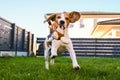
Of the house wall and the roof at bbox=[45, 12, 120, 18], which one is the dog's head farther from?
the roof at bbox=[45, 12, 120, 18]

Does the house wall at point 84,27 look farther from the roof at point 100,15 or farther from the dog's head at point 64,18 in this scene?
the dog's head at point 64,18

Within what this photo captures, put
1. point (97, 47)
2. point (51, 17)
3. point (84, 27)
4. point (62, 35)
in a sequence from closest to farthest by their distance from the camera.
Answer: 1. point (62, 35)
2. point (51, 17)
3. point (97, 47)
4. point (84, 27)

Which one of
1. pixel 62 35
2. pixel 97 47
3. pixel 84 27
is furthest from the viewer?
pixel 84 27

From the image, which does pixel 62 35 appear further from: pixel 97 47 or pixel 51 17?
pixel 97 47

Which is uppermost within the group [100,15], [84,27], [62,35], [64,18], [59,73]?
[100,15]

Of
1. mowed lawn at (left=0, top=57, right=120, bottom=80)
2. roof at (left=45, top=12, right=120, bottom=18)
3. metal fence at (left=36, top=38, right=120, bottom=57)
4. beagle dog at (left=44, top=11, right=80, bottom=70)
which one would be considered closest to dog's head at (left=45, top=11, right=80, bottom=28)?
beagle dog at (left=44, top=11, right=80, bottom=70)

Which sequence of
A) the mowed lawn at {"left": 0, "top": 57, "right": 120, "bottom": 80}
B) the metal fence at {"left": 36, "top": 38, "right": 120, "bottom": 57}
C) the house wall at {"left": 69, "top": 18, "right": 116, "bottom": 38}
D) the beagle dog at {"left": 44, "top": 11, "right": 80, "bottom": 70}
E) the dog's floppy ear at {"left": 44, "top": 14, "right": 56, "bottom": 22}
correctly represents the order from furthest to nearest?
1. the house wall at {"left": 69, "top": 18, "right": 116, "bottom": 38}
2. the metal fence at {"left": 36, "top": 38, "right": 120, "bottom": 57}
3. the dog's floppy ear at {"left": 44, "top": 14, "right": 56, "bottom": 22}
4. the beagle dog at {"left": 44, "top": 11, "right": 80, "bottom": 70}
5. the mowed lawn at {"left": 0, "top": 57, "right": 120, "bottom": 80}

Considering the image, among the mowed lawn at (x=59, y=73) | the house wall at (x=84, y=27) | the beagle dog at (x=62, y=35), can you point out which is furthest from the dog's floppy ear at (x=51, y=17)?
the house wall at (x=84, y=27)

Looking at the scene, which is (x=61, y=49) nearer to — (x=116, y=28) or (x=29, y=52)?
(x=29, y=52)

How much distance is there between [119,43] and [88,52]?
2205 mm

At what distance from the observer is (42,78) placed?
15.3 feet

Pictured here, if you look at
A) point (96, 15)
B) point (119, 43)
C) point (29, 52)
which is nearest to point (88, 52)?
point (119, 43)

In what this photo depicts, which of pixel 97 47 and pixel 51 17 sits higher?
pixel 97 47

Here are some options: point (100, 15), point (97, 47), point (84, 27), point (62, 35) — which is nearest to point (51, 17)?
point (62, 35)
